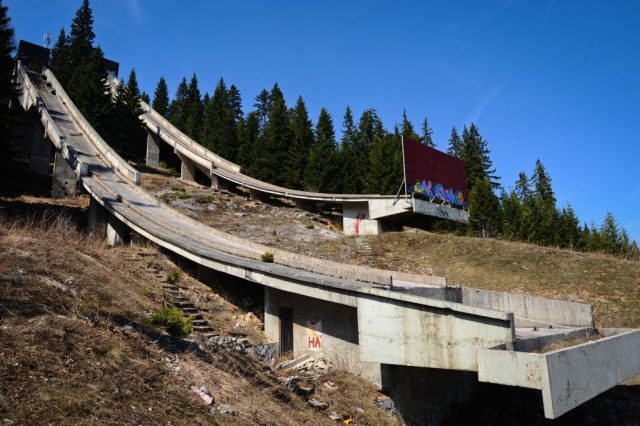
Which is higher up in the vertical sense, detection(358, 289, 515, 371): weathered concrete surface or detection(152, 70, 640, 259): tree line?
detection(152, 70, 640, 259): tree line

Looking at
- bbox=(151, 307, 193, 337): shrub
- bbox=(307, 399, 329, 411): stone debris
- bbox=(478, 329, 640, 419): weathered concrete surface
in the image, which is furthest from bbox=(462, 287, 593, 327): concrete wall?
bbox=(151, 307, 193, 337): shrub

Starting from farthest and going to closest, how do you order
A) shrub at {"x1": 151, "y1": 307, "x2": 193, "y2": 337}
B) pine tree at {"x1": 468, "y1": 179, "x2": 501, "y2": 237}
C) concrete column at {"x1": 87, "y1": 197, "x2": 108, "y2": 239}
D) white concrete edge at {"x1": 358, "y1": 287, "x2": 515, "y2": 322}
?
pine tree at {"x1": 468, "y1": 179, "x2": 501, "y2": 237} < concrete column at {"x1": 87, "y1": 197, "x2": 108, "y2": 239} < shrub at {"x1": 151, "y1": 307, "x2": 193, "y2": 337} < white concrete edge at {"x1": 358, "y1": 287, "x2": 515, "y2": 322}

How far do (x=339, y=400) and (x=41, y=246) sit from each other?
454 inches

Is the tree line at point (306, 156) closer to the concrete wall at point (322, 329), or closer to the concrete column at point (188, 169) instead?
the concrete column at point (188, 169)

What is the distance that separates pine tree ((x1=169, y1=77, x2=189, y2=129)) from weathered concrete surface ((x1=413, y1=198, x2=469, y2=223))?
52966 mm

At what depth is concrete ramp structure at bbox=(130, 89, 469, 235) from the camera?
115 feet

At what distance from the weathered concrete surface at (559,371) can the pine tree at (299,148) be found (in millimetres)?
40598

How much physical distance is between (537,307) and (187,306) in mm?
12979

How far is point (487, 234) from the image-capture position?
169 feet

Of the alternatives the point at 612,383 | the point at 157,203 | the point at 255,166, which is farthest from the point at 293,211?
the point at 612,383

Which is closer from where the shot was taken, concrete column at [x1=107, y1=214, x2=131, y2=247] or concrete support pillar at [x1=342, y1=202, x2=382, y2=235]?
concrete column at [x1=107, y1=214, x2=131, y2=247]

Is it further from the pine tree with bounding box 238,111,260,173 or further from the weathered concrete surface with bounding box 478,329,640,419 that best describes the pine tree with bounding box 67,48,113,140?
the weathered concrete surface with bounding box 478,329,640,419

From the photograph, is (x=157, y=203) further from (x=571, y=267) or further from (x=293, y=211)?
(x=571, y=267)

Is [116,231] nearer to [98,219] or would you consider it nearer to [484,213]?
[98,219]
